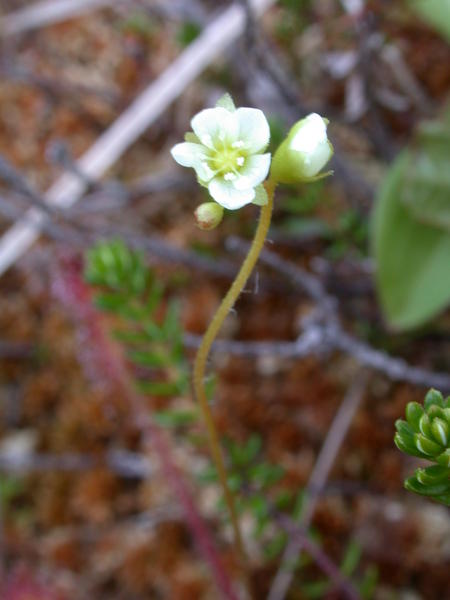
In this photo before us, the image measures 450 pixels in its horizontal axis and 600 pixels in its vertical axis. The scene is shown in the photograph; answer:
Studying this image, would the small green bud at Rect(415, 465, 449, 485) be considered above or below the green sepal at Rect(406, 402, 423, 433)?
below

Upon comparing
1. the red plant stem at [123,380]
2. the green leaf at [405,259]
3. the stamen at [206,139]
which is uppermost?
the stamen at [206,139]

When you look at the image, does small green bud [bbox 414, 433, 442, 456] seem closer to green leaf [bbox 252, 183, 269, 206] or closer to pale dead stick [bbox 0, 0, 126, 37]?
green leaf [bbox 252, 183, 269, 206]

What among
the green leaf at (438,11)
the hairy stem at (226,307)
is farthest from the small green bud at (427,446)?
the green leaf at (438,11)

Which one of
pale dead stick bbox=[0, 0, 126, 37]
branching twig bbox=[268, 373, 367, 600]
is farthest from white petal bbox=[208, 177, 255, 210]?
pale dead stick bbox=[0, 0, 126, 37]

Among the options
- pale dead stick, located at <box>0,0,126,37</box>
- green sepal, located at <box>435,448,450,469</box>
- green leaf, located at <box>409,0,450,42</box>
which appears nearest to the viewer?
green sepal, located at <box>435,448,450,469</box>

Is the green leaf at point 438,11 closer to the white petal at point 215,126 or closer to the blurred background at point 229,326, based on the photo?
the blurred background at point 229,326

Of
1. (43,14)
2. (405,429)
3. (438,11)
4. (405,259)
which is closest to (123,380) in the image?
(405,259)
